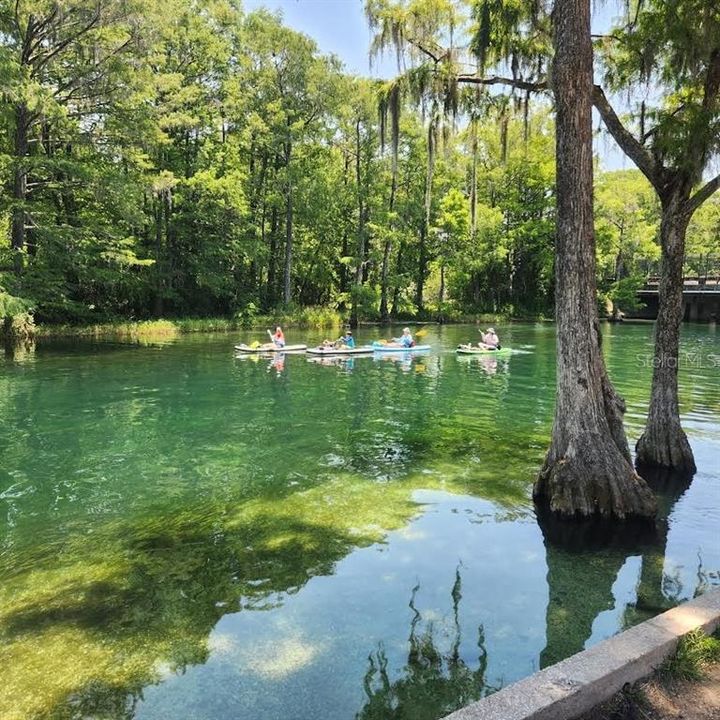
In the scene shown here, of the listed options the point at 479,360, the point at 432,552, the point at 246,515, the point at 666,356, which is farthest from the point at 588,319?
the point at 479,360

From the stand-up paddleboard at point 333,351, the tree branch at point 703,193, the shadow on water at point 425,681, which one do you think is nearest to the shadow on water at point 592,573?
the shadow on water at point 425,681

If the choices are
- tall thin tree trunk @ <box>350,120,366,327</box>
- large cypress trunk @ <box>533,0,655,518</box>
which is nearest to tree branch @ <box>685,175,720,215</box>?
large cypress trunk @ <box>533,0,655,518</box>

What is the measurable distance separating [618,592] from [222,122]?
132 feet

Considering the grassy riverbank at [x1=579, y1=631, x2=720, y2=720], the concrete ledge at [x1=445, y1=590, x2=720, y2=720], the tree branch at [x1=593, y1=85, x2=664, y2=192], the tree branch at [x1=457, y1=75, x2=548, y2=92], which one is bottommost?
the grassy riverbank at [x1=579, y1=631, x2=720, y2=720]

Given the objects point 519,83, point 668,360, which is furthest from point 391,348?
point 668,360

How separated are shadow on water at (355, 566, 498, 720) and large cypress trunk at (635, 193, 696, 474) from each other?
5168mm

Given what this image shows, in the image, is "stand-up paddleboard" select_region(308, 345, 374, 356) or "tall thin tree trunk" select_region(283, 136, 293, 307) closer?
"stand-up paddleboard" select_region(308, 345, 374, 356)

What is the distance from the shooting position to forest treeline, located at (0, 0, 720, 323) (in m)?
23.1

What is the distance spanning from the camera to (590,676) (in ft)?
11.3

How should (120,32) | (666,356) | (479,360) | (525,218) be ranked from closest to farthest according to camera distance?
(666,356), (120,32), (479,360), (525,218)

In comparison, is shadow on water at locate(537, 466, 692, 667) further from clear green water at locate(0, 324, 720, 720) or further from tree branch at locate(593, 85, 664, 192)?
tree branch at locate(593, 85, 664, 192)

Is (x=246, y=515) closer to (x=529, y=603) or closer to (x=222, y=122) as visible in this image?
(x=529, y=603)

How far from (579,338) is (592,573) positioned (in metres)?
2.55

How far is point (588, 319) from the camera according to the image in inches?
281
